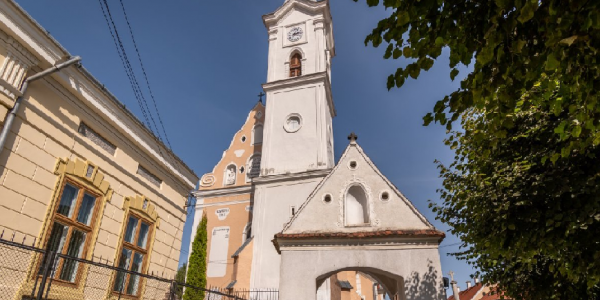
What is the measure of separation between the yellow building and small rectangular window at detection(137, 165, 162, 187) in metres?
0.03

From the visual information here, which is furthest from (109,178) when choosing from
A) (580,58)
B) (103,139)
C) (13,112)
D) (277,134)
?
(277,134)

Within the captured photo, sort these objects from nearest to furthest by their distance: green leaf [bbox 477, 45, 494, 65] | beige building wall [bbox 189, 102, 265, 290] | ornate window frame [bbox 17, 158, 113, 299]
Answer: green leaf [bbox 477, 45, 494, 65] → ornate window frame [bbox 17, 158, 113, 299] → beige building wall [bbox 189, 102, 265, 290]

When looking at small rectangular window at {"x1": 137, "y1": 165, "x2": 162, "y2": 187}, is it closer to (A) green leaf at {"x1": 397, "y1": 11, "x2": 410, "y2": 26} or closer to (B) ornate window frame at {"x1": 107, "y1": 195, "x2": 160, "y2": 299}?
(B) ornate window frame at {"x1": 107, "y1": 195, "x2": 160, "y2": 299}

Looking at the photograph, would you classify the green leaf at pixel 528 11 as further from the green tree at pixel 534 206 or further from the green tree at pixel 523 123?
the green tree at pixel 534 206

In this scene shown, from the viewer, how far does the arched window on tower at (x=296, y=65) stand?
28.0 m

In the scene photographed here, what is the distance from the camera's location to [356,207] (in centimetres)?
1341

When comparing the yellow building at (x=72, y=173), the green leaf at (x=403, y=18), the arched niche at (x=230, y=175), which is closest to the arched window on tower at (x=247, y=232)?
the arched niche at (x=230, y=175)

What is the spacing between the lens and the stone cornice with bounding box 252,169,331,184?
910 inches

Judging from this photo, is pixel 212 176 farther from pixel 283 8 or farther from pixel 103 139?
pixel 103 139

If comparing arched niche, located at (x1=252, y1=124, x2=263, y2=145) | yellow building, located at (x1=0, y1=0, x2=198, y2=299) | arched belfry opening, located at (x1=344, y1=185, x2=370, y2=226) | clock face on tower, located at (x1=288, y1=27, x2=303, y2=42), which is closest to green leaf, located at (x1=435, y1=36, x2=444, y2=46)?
yellow building, located at (x1=0, y1=0, x2=198, y2=299)

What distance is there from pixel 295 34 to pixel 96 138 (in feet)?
74.1

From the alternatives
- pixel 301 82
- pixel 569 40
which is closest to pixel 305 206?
pixel 569 40

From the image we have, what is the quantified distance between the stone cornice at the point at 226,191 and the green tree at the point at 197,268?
5.30m

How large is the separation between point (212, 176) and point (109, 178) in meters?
19.5
